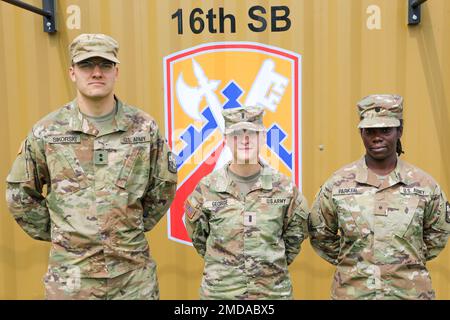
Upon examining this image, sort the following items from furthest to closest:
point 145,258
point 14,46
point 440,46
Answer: point 14,46 → point 440,46 → point 145,258

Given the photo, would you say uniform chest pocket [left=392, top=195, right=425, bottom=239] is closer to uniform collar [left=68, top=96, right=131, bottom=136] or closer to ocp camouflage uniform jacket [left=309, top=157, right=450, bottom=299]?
ocp camouflage uniform jacket [left=309, top=157, right=450, bottom=299]

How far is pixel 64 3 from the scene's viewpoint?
2617 mm

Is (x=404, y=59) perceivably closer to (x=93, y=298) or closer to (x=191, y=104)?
(x=191, y=104)

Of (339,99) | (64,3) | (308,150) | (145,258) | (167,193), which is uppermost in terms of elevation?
(64,3)

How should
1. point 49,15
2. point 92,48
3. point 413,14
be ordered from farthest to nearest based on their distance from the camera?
point 49,15, point 413,14, point 92,48

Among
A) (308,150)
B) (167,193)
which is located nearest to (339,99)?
(308,150)

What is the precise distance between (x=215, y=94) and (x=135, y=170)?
0.87 m

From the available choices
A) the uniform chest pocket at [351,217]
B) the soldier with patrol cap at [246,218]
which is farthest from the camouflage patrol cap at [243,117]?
the uniform chest pocket at [351,217]

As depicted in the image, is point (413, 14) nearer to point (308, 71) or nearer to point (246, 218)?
point (308, 71)

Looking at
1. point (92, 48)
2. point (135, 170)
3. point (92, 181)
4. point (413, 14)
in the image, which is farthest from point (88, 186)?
point (413, 14)

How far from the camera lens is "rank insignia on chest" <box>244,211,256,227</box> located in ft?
5.95

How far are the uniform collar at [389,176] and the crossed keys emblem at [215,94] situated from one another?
2.71 feet

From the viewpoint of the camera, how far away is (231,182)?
6.09 ft
